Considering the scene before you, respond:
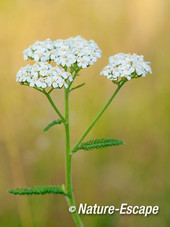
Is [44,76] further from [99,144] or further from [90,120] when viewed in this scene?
[90,120]

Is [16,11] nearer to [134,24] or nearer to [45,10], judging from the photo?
[45,10]

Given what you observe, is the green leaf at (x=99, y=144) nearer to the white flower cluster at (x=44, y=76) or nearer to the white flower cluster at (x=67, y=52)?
the white flower cluster at (x=44, y=76)

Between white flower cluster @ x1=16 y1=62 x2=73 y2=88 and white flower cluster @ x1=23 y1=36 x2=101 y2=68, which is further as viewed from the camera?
white flower cluster @ x1=23 y1=36 x2=101 y2=68

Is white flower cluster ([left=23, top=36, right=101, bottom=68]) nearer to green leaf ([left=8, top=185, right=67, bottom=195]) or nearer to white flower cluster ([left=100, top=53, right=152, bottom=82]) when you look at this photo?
white flower cluster ([left=100, top=53, right=152, bottom=82])

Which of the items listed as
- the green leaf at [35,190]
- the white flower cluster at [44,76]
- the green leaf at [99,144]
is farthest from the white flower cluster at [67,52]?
the green leaf at [35,190]

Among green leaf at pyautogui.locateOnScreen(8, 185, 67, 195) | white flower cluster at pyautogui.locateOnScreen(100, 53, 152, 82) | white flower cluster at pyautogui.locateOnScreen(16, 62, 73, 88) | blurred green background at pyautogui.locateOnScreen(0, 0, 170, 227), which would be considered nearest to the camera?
green leaf at pyautogui.locateOnScreen(8, 185, 67, 195)

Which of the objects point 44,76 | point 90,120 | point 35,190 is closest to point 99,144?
point 35,190

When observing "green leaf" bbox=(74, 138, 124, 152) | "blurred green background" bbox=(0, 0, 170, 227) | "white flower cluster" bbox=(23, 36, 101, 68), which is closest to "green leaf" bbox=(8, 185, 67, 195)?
"green leaf" bbox=(74, 138, 124, 152)
